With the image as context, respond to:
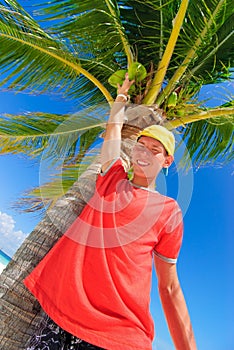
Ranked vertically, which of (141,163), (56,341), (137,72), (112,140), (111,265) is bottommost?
(56,341)

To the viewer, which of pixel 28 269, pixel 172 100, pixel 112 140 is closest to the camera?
pixel 112 140

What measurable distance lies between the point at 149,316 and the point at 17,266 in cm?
85

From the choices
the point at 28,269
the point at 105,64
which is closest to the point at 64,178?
the point at 105,64

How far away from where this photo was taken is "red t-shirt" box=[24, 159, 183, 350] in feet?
5.43

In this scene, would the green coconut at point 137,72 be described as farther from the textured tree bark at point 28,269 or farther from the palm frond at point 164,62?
the textured tree bark at point 28,269

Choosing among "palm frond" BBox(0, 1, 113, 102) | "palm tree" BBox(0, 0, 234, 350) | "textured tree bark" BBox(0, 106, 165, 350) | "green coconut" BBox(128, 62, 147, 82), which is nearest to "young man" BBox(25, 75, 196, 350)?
"textured tree bark" BBox(0, 106, 165, 350)

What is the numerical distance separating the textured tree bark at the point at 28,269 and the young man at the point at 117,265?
1.12 ft

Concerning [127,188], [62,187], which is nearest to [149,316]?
[127,188]

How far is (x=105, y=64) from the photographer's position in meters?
4.49

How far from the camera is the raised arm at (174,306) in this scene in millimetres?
1932

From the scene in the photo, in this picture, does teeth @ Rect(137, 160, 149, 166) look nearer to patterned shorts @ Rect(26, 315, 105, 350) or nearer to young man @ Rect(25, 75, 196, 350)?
young man @ Rect(25, 75, 196, 350)

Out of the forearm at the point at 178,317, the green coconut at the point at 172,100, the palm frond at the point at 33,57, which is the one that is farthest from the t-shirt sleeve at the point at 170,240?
the palm frond at the point at 33,57

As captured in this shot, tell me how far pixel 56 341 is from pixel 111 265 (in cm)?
39

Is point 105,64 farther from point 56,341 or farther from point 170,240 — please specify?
point 56,341
